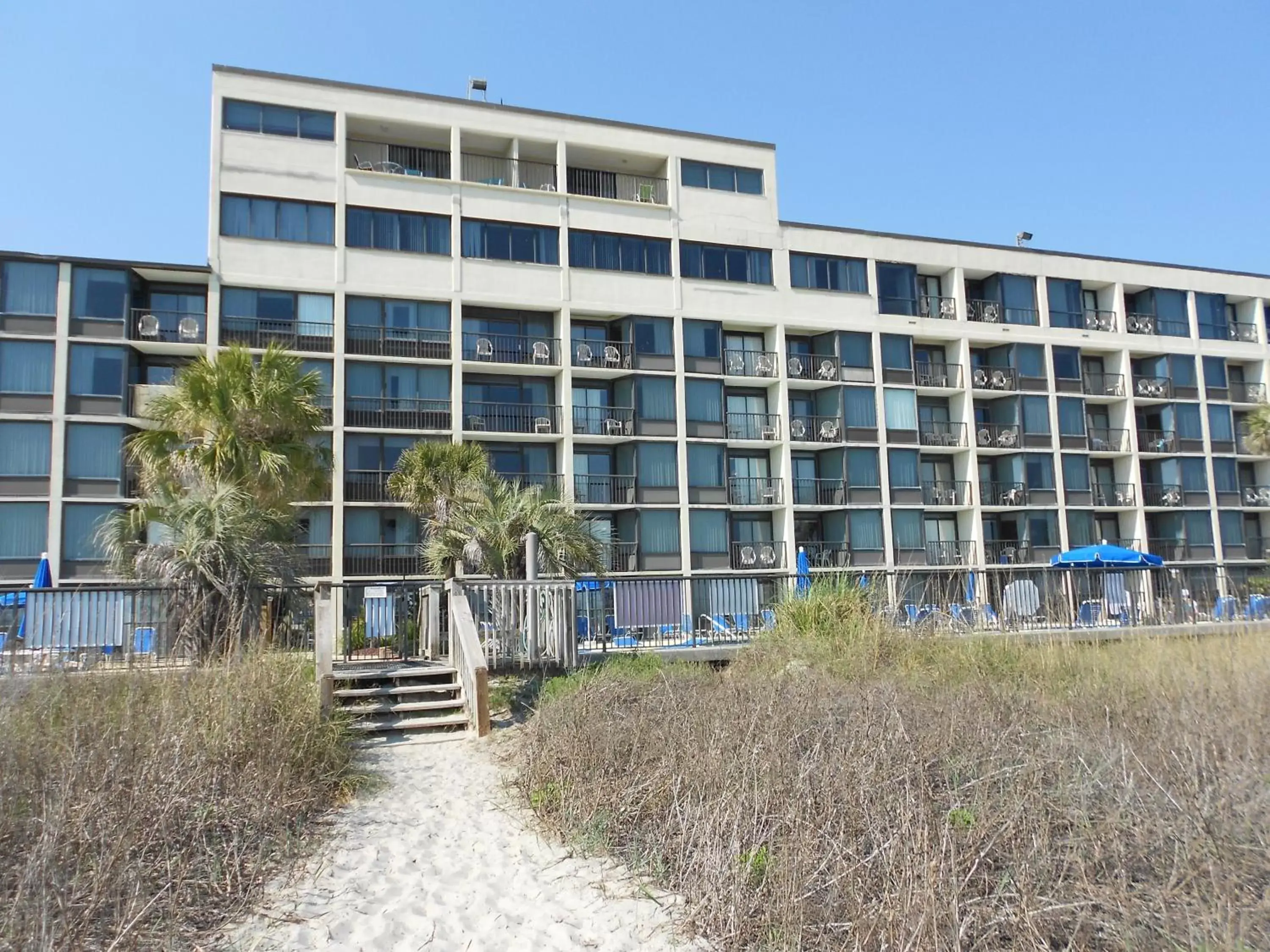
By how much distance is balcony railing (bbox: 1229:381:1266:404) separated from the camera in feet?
142

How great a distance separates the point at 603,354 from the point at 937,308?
589 inches

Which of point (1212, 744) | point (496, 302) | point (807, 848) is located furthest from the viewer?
point (496, 302)

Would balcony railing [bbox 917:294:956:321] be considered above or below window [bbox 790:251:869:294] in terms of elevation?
below

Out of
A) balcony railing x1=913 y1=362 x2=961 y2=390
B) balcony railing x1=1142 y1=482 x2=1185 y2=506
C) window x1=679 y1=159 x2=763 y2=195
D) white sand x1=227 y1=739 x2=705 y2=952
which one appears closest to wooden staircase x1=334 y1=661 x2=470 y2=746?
white sand x1=227 y1=739 x2=705 y2=952

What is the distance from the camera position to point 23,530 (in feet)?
88.1

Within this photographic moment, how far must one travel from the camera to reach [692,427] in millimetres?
33938

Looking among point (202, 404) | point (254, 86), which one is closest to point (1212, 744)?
point (202, 404)

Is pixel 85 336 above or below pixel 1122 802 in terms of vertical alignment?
above

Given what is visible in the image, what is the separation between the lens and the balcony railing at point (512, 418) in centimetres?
3169

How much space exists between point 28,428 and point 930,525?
31537 mm

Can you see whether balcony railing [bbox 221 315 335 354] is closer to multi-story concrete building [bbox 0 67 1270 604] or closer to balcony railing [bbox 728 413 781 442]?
multi-story concrete building [bbox 0 67 1270 604]

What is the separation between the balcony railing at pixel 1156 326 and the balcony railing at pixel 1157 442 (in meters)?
4.49

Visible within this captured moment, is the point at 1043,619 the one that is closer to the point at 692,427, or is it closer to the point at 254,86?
the point at 692,427

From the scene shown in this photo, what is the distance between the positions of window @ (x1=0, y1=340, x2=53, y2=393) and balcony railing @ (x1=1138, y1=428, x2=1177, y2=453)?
137 feet
